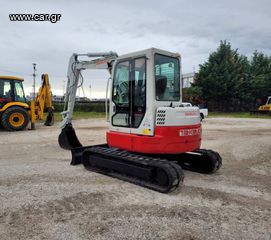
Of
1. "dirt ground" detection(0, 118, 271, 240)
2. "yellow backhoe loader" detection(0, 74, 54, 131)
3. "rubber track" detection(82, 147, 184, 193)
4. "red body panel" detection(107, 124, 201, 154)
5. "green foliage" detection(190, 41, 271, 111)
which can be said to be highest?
"green foliage" detection(190, 41, 271, 111)

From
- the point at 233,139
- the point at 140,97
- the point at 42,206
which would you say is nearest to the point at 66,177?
the point at 42,206

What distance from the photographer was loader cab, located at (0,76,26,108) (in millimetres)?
12910

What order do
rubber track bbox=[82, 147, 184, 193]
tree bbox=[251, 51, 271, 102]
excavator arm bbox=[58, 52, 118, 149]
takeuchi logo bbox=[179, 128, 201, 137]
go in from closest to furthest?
rubber track bbox=[82, 147, 184, 193], takeuchi logo bbox=[179, 128, 201, 137], excavator arm bbox=[58, 52, 118, 149], tree bbox=[251, 51, 271, 102]

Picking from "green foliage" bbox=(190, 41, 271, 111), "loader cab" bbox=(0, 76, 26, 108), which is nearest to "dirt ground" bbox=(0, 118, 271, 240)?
"loader cab" bbox=(0, 76, 26, 108)

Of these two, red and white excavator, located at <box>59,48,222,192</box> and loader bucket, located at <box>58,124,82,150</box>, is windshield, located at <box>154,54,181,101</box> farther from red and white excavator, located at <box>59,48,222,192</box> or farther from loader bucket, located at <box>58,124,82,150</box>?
loader bucket, located at <box>58,124,82,150</box>

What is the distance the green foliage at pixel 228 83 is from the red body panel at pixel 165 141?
1054 inches

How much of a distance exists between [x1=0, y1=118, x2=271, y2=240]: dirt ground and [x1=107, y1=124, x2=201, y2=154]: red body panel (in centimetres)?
72

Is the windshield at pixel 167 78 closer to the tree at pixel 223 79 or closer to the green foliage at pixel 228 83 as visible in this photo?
the green foliage at pixel 228 83

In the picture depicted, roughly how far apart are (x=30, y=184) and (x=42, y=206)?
1.17 meters

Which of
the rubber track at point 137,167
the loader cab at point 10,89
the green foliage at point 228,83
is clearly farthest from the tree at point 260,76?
the rubber track at point 137,167

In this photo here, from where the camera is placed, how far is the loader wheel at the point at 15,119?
12836 millimetres

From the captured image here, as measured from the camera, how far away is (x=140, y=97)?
5676mm

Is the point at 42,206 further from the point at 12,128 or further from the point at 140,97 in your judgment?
the point at 12,128

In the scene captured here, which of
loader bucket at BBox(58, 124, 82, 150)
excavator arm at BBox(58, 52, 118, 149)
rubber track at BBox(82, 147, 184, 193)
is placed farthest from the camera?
loader bucket at BBox(58, 124, 82, 150)
